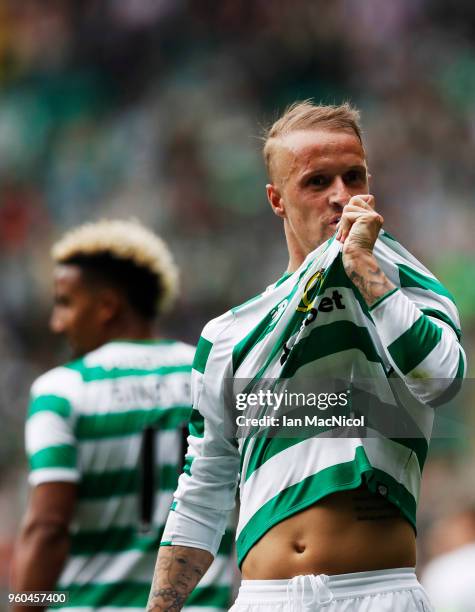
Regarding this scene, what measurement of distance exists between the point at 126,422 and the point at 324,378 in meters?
1.62

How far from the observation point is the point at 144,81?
10727 millimetres

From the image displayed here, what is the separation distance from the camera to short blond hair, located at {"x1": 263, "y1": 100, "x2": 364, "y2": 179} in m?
2.69

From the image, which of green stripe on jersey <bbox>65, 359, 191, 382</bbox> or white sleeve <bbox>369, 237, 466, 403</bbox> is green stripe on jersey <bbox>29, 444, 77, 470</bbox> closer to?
green stripe on jersey <bbox>65, 359, 191, 382</bbox>

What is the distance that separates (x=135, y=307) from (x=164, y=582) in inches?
76.9

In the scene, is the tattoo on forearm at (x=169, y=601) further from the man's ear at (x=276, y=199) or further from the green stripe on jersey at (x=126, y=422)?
the green stripe on jersey at (x=126, y=422)

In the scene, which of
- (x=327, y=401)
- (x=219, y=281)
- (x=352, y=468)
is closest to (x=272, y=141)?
(x=327, y=401)

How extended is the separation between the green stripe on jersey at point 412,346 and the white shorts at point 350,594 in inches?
19.5

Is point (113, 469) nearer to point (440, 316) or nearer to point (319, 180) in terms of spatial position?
point (319, 180)

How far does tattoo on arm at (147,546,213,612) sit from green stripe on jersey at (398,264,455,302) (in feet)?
2.74

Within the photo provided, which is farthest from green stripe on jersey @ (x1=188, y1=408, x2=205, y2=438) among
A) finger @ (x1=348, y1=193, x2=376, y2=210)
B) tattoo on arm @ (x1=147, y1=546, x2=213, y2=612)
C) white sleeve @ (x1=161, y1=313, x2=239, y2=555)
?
finger @ (x1=348, y1=193, x2=376, y2=210)

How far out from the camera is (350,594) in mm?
2373

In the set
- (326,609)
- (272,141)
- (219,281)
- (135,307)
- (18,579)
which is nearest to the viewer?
(326,609)

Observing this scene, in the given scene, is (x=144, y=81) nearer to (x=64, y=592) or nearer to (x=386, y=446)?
(x=64, y=592)

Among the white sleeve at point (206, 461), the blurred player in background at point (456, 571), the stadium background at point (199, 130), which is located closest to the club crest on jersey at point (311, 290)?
the white sleeve at point (206, 461)
